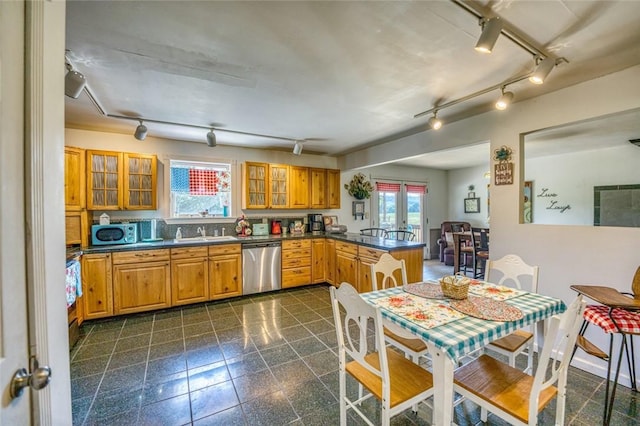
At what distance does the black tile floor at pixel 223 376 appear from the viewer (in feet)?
5.89

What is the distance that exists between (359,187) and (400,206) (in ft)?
5.29

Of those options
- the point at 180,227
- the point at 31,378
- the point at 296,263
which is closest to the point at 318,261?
the point at 296,263

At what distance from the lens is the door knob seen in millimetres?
608

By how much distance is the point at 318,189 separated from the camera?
5.13m

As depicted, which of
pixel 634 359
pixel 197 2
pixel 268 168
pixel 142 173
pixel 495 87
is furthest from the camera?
pixel 268 168

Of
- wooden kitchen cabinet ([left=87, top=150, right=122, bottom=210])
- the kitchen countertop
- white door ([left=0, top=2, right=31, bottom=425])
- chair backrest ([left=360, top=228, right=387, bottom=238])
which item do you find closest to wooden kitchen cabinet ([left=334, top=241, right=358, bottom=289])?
the kitchen countertop

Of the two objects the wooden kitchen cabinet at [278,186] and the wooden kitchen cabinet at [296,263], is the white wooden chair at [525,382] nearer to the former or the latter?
the wooden kitchen cabinet at [296,263]

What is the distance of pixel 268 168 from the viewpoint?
4680mm

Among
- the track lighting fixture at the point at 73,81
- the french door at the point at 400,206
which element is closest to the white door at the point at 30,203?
the track lighting fixture at the point at 73,81

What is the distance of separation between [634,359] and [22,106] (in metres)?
3.66

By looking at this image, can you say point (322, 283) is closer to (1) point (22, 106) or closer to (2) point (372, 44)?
(2) point (372, 44)

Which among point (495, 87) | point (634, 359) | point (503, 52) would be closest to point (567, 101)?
point (495, 87)

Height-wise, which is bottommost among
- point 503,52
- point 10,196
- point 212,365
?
point 212,365

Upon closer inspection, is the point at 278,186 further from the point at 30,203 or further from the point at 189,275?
the point at 30,203
